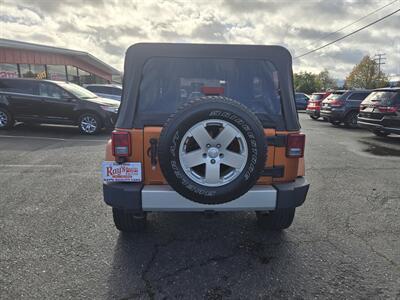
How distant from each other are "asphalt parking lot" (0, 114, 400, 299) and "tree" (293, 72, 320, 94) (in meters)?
→ 56.3

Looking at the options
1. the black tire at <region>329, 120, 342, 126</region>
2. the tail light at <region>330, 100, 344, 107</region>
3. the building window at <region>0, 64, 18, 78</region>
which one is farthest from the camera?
the building window at <region>0, 64, 18, 78</region>

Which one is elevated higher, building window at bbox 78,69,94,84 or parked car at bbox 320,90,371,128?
building window at bbox 78,69,94,84

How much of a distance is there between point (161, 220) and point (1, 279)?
1618 millimetres

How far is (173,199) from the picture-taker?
8.29ft

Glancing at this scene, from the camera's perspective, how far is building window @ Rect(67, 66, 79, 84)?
27750mm

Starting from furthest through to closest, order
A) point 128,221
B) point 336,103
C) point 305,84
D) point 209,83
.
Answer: point 305,84 → point 336,103 → point 128,221 → point 209,83

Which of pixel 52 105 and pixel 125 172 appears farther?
pixel 52 105

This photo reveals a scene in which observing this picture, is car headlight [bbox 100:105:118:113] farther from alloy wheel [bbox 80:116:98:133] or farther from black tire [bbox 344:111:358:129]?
black tire [bbox 344:111:358:129]

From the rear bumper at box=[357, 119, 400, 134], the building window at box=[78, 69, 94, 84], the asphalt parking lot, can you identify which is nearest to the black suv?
the asphalt parking lot

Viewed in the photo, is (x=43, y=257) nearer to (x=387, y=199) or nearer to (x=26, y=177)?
(x=26, y=177)

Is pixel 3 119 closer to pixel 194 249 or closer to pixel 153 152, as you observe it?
pixel 153 152

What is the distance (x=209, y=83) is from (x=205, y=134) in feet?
2.53

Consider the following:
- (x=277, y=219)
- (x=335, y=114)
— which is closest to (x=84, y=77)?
Answer: (x=335, y=114)

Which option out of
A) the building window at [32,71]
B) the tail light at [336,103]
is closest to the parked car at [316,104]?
the tail light at [336,103]
